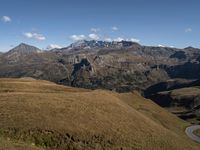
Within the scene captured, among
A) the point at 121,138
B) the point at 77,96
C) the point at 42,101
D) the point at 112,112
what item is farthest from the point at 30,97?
the point at 121,138

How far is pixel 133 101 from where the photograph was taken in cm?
11381

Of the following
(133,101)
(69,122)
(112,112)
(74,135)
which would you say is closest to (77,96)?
(112,112)

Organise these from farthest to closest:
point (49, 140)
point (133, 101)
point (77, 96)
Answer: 1. point (133, 101)
2. point (77, 96)
3. point (49, 140)

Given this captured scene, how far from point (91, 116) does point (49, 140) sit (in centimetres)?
1436

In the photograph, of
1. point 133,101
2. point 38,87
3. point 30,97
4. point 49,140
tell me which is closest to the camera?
point 49,140

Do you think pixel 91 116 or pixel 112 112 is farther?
pixel 112 112

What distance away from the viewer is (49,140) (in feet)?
142

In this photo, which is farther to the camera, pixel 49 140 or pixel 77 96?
pixel 77 96

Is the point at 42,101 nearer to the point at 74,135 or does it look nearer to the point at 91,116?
the point at 91,116

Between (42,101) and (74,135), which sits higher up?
(42,101)

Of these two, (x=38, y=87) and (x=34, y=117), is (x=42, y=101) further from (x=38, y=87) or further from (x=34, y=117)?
(x=38, y=87)

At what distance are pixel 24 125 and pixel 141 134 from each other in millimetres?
23050

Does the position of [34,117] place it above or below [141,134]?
above

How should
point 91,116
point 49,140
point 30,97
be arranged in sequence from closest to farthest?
point 49,140, point 91,116, point 30,97
